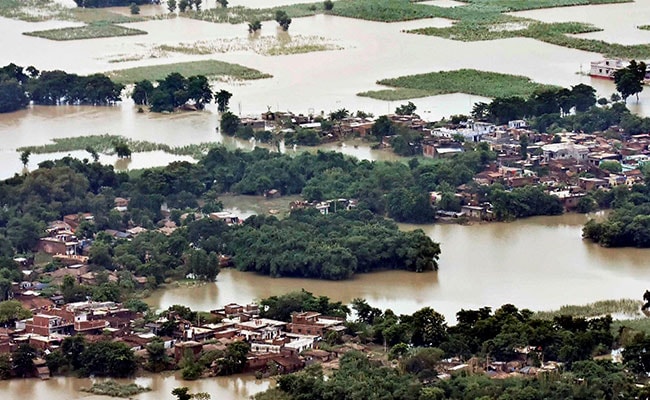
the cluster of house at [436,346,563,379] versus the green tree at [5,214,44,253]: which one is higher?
the green tree at [5,214,44,253]

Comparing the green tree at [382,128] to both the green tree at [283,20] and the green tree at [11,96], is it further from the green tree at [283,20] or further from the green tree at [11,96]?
the green tree at [283,20]

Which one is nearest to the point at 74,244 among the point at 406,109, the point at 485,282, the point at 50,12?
the point at 485,282

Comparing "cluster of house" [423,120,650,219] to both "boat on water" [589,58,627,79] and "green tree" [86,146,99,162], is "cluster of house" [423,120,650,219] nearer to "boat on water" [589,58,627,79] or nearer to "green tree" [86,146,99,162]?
"green tree" [86,146,99,162]

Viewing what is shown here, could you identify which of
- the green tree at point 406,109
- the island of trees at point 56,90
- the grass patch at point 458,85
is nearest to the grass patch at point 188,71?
the island of trees at point 56,90

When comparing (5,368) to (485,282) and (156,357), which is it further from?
(485,282)

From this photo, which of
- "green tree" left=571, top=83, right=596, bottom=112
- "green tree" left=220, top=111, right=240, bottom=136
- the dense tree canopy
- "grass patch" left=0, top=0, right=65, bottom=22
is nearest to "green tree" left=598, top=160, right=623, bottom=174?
"green tree" left=571, top=83, right=596, bottom=112

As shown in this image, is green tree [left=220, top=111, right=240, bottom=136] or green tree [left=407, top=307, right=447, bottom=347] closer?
green tree [left=407, top=307, right=447, bottom=347]
